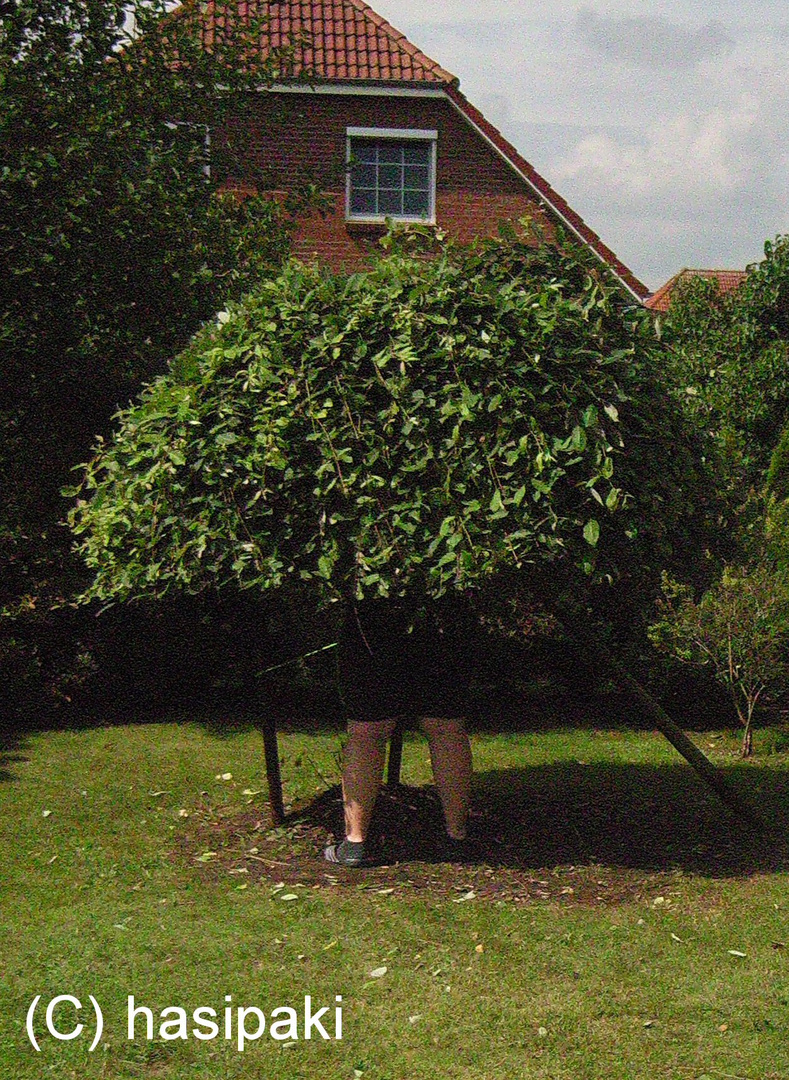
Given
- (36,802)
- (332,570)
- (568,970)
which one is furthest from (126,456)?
(568,970)

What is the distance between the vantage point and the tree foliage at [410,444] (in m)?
4.93

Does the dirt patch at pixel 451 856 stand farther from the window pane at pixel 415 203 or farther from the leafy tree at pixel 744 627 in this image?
the window pane at pixel 415 203

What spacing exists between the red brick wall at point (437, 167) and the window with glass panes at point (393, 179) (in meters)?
0.18

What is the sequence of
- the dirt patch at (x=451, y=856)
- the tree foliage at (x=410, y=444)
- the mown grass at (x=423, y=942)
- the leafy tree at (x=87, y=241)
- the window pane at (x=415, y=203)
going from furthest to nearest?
the window pane at (x=415, y=203), the leafy tree at (x=87, y=241), the dirt patch at (x=451, y=856), the tree foliage at (x=410, y=444), the mown grass at (x=423, y=942)

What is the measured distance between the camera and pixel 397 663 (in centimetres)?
561

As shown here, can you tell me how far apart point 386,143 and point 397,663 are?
1310 cm

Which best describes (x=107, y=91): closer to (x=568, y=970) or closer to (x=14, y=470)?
(x=14, y=470)

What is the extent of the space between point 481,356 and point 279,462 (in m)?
0.88

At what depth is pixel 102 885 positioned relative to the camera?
5508 millimetres

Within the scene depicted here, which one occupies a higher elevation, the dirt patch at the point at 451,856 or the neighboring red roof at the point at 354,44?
the neighboring red roof at the point at 354,44

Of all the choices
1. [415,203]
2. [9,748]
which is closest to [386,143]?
[415,203]

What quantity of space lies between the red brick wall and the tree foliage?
11.6m

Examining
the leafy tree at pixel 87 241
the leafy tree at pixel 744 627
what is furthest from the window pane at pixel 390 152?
the leafy tree at pixel 744 627

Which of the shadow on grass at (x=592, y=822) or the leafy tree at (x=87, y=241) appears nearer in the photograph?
the shadow on grass at (x=592, y=822)
